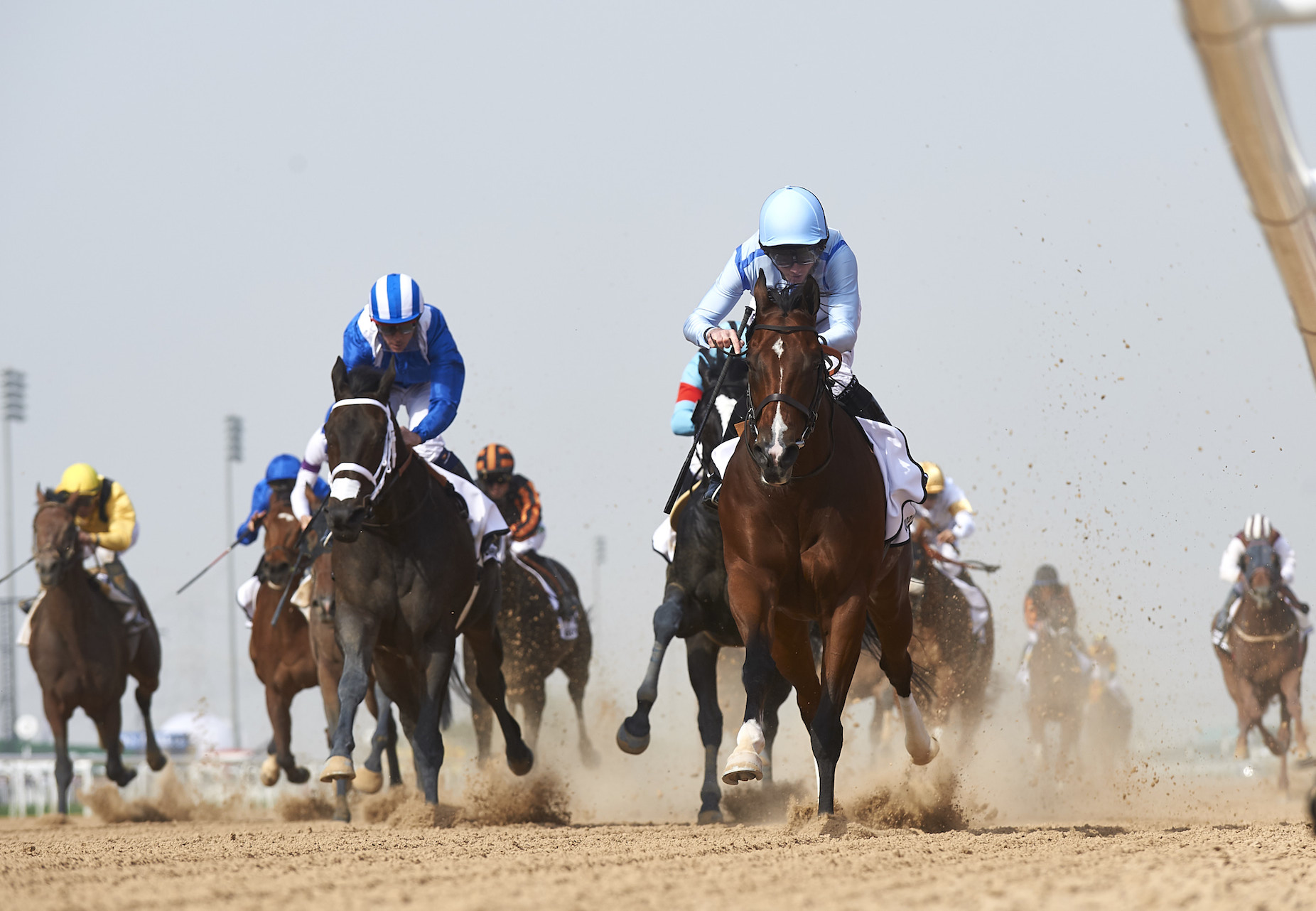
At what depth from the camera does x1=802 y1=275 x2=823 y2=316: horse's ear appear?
7.72 metres

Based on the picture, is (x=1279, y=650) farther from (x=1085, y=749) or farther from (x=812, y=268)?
(x=812, y=268)

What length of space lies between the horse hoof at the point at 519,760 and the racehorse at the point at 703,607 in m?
1.42

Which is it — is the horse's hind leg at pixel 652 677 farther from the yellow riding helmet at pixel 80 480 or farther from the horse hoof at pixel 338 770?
the yellow riding helmet at pixel 80 480

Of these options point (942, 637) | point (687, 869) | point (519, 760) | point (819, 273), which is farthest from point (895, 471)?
point (942, 637)

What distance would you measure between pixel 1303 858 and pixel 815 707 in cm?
280

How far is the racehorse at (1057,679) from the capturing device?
16547 mm

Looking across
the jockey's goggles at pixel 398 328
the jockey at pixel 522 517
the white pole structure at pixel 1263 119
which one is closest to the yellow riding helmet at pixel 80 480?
the jockey at pixel 522 517

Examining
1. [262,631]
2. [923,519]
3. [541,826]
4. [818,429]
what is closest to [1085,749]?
[923,519]

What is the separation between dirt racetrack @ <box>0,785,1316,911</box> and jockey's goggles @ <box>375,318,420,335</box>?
3.16m

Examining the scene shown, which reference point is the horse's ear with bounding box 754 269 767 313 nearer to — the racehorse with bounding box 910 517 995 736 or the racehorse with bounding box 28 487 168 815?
the racehorse with bounding box 910 517 995 736

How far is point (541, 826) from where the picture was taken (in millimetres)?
9391

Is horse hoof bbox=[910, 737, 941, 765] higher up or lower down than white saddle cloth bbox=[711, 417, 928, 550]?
lower down

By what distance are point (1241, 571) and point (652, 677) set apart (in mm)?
8965

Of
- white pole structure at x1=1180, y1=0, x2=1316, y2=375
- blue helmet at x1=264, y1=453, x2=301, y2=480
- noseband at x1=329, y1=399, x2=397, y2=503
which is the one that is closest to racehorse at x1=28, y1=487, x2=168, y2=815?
blue helmet at x1=264, y1=453, x2=301, y2=480
